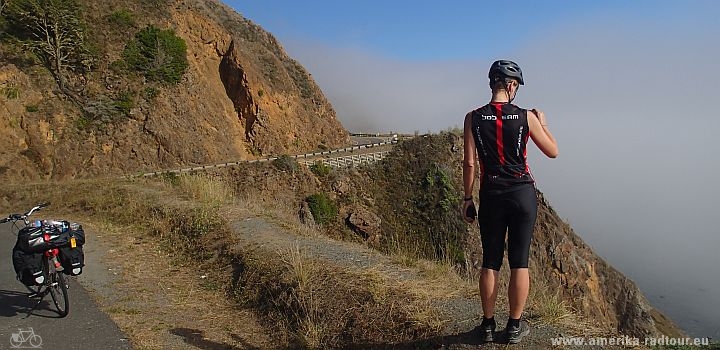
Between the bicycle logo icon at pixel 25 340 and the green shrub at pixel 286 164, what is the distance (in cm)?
2095

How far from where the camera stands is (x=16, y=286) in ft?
20.1

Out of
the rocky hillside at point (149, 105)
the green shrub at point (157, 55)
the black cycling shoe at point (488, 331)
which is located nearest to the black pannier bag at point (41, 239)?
the black cycling shoe at point (488, 331)

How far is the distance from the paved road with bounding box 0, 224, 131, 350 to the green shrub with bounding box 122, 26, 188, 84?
23.3 meters

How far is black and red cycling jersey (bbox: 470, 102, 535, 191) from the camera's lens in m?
3.51

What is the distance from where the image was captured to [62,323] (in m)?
4.94

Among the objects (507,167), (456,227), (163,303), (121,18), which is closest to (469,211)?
(507,167)

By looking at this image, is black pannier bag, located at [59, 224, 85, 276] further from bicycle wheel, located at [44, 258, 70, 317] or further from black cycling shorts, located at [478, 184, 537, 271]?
black cycling shorts, located at [478, 184, 537, 271]

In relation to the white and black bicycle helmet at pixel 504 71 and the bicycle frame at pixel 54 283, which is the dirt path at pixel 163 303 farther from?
the white and black bicycle helmet at pixel 504 71

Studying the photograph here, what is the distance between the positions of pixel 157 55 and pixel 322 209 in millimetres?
13193

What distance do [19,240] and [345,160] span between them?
78.8 feet

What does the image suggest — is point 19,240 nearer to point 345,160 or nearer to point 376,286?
point 376,286

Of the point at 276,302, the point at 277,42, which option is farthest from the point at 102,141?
the point at 276,302

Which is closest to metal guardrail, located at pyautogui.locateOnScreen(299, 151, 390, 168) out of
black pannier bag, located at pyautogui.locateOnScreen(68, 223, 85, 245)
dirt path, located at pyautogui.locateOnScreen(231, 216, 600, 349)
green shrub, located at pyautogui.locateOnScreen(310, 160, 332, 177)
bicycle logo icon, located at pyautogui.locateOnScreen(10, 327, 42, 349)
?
green shrub, located at pyautogui.locateOnScreen(310, 160, 332, 177)

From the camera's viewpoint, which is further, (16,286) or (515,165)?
(16,286)
